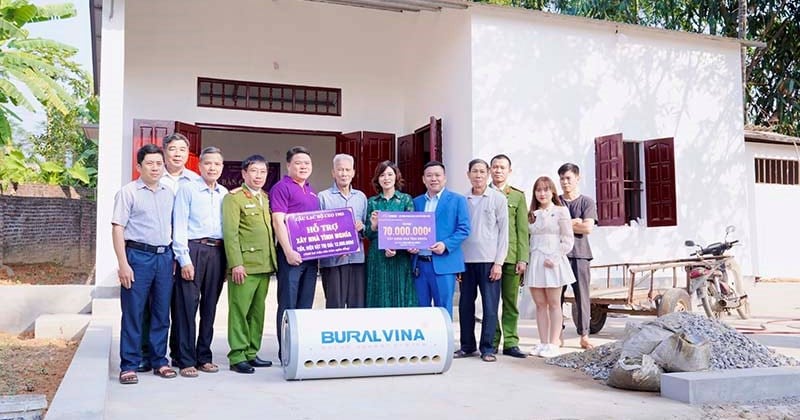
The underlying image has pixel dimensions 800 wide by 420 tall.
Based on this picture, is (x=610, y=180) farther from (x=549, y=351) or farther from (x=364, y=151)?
(x=549, y=351)

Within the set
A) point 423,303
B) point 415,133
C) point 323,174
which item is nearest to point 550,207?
point 423,303

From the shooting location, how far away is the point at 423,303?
5.57 m

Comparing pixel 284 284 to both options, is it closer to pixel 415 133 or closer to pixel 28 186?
pixel 415 133

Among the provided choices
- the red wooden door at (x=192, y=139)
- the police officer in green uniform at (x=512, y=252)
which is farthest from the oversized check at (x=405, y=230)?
the red wooden door at (x=192, y=139)

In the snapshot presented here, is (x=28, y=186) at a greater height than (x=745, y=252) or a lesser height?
greater

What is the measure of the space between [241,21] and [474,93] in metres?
3.85

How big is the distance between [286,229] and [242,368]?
1053 millimetres

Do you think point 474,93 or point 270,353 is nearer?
point 270,353

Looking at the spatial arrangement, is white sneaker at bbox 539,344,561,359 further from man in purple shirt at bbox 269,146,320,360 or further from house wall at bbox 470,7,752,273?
house wall at bbox 470,7,752,273

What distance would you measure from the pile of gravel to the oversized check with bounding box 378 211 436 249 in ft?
4.74

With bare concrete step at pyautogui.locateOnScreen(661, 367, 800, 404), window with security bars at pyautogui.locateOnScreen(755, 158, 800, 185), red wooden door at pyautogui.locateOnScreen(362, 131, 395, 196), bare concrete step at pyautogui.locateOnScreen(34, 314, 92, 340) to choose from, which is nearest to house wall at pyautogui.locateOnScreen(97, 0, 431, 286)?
red wooden door at pyautogui.locateOnScreen(362, 131, 395, 196)

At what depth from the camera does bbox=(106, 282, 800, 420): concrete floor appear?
374 centimetres

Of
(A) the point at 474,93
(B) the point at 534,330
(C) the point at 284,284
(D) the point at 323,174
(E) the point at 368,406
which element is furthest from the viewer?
(D) the point at 323,174

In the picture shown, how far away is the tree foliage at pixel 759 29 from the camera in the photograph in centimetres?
1480
